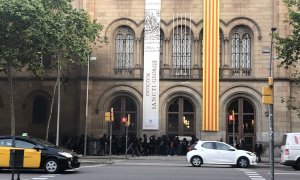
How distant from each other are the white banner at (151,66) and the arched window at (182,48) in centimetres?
154

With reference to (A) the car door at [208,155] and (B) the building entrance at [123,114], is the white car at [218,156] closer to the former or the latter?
(A) the car door at [208,155]

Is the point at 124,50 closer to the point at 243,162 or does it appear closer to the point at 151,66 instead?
the point at 151,66

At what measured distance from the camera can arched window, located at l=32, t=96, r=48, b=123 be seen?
139ft

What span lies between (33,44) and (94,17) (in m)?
12.2

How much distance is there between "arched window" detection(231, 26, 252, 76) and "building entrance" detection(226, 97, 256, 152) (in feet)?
7.85

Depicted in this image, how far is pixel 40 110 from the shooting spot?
139ft

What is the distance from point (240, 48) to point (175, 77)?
5.51 meters

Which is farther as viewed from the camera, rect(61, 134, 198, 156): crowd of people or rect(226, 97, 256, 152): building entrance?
rect(226, 97, 256, 152): building entrance

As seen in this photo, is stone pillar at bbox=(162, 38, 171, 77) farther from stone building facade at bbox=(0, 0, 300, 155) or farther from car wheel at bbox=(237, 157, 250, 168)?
car wheel at bbox=(237, 157, 250, 168)

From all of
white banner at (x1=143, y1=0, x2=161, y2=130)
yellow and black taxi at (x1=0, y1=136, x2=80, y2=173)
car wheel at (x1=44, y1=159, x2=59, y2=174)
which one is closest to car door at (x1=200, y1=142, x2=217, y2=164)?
yellow and black taxi at (x1=0, y1=136, x2=80, y2=173)

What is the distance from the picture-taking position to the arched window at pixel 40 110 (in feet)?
139

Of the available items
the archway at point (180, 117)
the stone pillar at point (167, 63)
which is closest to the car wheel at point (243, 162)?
the archway at point (180, 117)

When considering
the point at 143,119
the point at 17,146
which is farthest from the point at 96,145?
the point at 17,146

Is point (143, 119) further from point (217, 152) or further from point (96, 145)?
point (217, 152)
